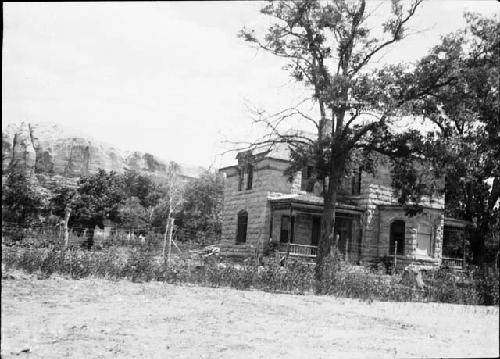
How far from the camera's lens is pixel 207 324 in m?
8.34

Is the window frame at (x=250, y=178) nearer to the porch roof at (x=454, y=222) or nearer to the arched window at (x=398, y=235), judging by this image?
the arched window at (x=398, y=235)

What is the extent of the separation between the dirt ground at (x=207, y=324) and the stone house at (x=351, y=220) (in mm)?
17528

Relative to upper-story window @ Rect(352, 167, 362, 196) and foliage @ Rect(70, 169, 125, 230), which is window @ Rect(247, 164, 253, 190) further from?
foliage @ Rect(70, 169, 125, 230)

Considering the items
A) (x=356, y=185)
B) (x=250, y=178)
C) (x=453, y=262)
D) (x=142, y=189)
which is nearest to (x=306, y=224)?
(x=356, y=185)

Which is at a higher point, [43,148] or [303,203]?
[303,203]

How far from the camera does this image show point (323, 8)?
15055 millimetres

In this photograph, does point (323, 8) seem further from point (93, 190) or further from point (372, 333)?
point (93, 190)

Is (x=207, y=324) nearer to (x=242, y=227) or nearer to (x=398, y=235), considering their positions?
(x=398, y=235)

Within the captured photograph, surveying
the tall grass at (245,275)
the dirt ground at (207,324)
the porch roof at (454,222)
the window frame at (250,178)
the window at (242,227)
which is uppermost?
the window frame at (250,178)

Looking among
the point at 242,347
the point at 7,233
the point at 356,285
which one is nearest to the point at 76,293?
the point at 7,233

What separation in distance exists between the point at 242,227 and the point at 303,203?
18.4ft

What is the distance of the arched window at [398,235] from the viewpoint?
2969 cm

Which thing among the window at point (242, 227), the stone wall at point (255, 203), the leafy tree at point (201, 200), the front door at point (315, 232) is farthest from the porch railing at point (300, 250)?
the leafy tree at point (201, 200)

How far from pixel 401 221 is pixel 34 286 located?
23430 millimetres
